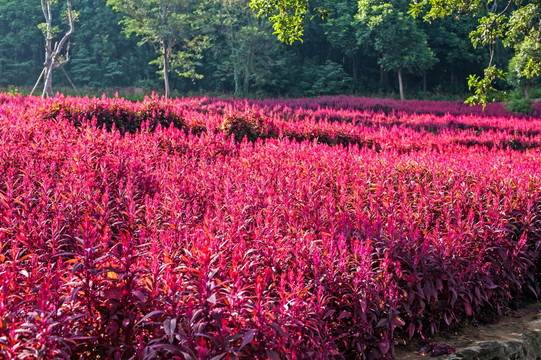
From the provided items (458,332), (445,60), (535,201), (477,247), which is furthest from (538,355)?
(445,60)

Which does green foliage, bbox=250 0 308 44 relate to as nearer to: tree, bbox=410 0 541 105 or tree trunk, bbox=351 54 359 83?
tree, bbox=410 0 541 105

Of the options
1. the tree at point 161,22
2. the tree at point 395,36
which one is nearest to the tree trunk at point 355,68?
the tree at point 395,36

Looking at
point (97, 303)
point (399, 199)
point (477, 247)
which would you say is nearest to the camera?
point (97, 303)

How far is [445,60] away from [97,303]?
164 ft

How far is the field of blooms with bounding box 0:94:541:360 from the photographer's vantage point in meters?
2.07

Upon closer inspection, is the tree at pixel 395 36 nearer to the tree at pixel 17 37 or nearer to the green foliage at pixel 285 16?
the green foliage at pixel 285 16

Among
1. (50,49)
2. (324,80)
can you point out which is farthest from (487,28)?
(324,80)

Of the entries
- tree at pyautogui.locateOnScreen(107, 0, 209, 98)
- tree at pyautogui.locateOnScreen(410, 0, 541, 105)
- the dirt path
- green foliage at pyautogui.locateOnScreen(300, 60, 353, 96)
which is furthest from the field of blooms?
green foliage at pyautogui.locateOnScreen(300, 60, 353, 96)

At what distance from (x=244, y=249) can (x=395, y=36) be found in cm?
3488

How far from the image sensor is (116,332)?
7.02ft

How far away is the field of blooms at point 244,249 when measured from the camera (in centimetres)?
207

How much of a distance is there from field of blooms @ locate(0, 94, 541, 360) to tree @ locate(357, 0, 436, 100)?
99.3 ft

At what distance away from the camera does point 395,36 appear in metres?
34.3

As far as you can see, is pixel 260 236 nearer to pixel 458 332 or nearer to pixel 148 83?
pixel 458 332
